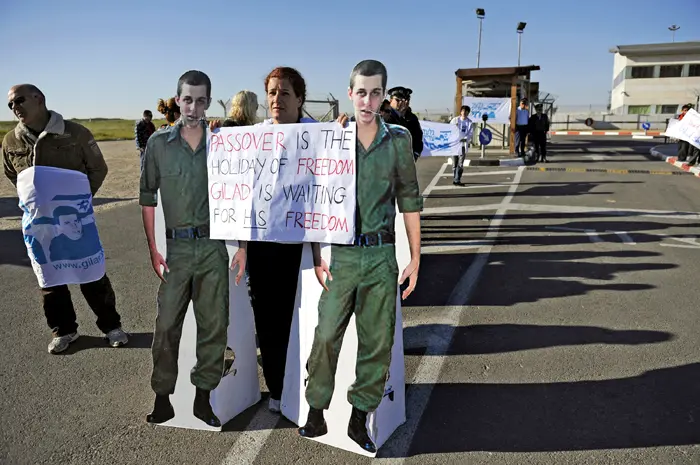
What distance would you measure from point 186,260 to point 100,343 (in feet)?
6.63

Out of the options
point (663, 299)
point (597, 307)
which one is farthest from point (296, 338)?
point (663, 299)

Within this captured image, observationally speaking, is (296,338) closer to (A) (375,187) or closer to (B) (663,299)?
(A) (375,187)

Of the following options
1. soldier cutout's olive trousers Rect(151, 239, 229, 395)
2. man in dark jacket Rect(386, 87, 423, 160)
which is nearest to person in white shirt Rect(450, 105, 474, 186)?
man in dark jacket Rect(386, 87, 423, 160)

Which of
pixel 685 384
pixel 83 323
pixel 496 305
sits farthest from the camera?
pixel 496 305

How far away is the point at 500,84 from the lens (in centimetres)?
2348

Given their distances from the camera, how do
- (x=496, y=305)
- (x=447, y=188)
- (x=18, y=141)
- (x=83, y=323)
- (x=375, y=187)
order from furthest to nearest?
(x=447, y=188) → (x=496, y=305) → (x=83, y=323) → (x=18, y=141) → (x=375, y=187)

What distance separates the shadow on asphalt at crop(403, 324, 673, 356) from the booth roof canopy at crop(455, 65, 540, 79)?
54.7 ft

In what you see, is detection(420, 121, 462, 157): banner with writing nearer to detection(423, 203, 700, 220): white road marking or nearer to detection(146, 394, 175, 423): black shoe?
detection(423, 203, 700, 220): white road marking

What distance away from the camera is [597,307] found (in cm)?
547

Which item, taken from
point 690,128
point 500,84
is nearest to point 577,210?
point 690,128

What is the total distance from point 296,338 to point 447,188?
10573mm

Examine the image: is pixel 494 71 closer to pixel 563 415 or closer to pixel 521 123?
pixel 521 123

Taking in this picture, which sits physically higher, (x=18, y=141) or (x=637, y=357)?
(x=18, y=141)

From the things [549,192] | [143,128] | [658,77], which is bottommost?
[549,192]
